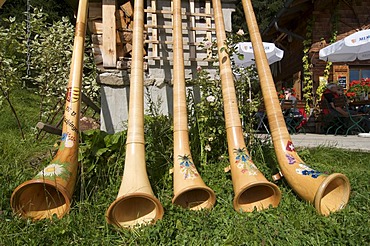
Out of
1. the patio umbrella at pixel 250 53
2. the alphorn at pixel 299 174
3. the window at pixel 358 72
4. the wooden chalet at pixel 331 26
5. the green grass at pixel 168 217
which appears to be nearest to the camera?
the green grass at pixel 168 217

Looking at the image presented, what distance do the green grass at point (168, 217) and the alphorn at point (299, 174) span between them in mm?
70

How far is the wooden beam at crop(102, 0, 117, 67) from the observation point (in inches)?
123

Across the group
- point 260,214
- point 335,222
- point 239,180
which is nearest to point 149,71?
point 239,180

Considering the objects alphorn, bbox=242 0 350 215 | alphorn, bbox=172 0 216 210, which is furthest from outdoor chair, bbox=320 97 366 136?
alphorn, bbox=172 0 216 210

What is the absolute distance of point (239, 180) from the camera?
6.01 feet

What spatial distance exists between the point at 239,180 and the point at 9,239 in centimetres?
124

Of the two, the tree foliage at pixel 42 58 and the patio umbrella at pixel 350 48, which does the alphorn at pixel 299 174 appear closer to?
the tree foliage at pixel 42 58

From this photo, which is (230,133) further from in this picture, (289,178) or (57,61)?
(57,61)

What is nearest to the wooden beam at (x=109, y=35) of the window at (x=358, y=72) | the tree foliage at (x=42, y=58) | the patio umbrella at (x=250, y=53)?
the tree foliage at (x=42, y=58)

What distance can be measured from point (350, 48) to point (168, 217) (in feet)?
17.4

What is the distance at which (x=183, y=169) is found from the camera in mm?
1885

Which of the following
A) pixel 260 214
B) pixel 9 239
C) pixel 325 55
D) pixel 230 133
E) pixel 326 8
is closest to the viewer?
pixel 9 239

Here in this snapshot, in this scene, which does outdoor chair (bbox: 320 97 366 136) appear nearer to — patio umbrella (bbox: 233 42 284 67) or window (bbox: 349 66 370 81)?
patio umbrella (bbox: 233 42 284 67)

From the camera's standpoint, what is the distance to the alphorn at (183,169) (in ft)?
5.85
